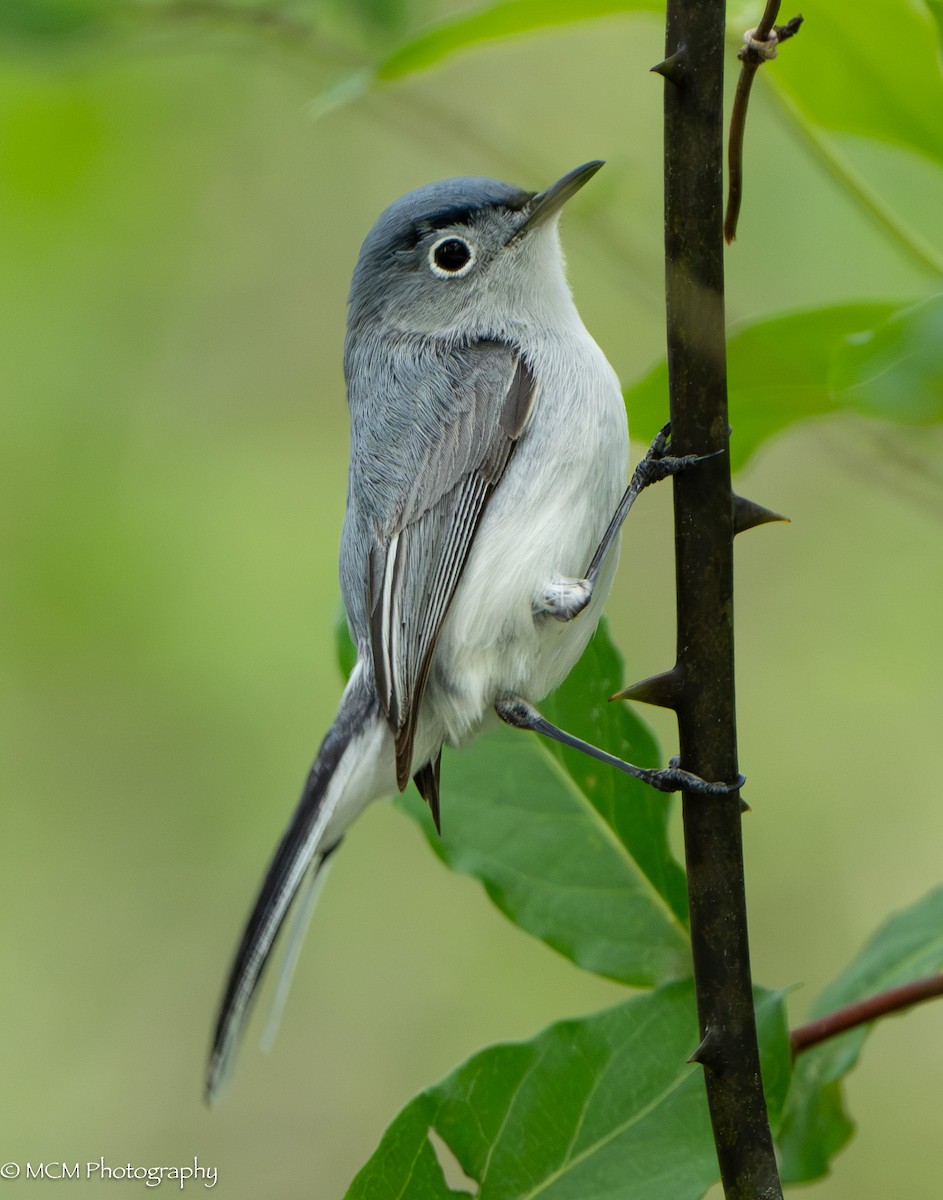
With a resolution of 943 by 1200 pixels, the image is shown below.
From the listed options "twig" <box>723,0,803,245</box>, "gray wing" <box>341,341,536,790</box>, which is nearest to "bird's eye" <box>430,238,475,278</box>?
"gray wing" <box>341,341,536,790</box>

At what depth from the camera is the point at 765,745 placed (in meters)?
4.03

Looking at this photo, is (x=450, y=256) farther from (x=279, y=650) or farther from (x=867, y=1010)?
(x=279, y=650)

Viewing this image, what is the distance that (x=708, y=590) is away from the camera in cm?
120

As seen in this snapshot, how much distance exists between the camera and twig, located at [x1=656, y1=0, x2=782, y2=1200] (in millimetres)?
1071

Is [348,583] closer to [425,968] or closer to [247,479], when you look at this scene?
[247,479]

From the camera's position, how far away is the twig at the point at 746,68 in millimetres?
1178

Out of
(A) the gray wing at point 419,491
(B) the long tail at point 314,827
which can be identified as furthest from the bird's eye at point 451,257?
(B) the long tail at point 314,827

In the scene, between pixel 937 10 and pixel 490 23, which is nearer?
pixel 937 10

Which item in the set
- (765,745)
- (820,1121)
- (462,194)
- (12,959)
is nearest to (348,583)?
(462,194)

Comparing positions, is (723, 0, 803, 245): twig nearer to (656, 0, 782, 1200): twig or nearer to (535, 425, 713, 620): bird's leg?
(656, 0, 782, 1200): twig

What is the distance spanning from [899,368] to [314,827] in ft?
3.62

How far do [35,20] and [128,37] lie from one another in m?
0.20

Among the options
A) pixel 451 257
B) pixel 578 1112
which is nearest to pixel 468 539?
pixel 451 257

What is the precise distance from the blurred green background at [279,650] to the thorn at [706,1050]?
6.91ft
